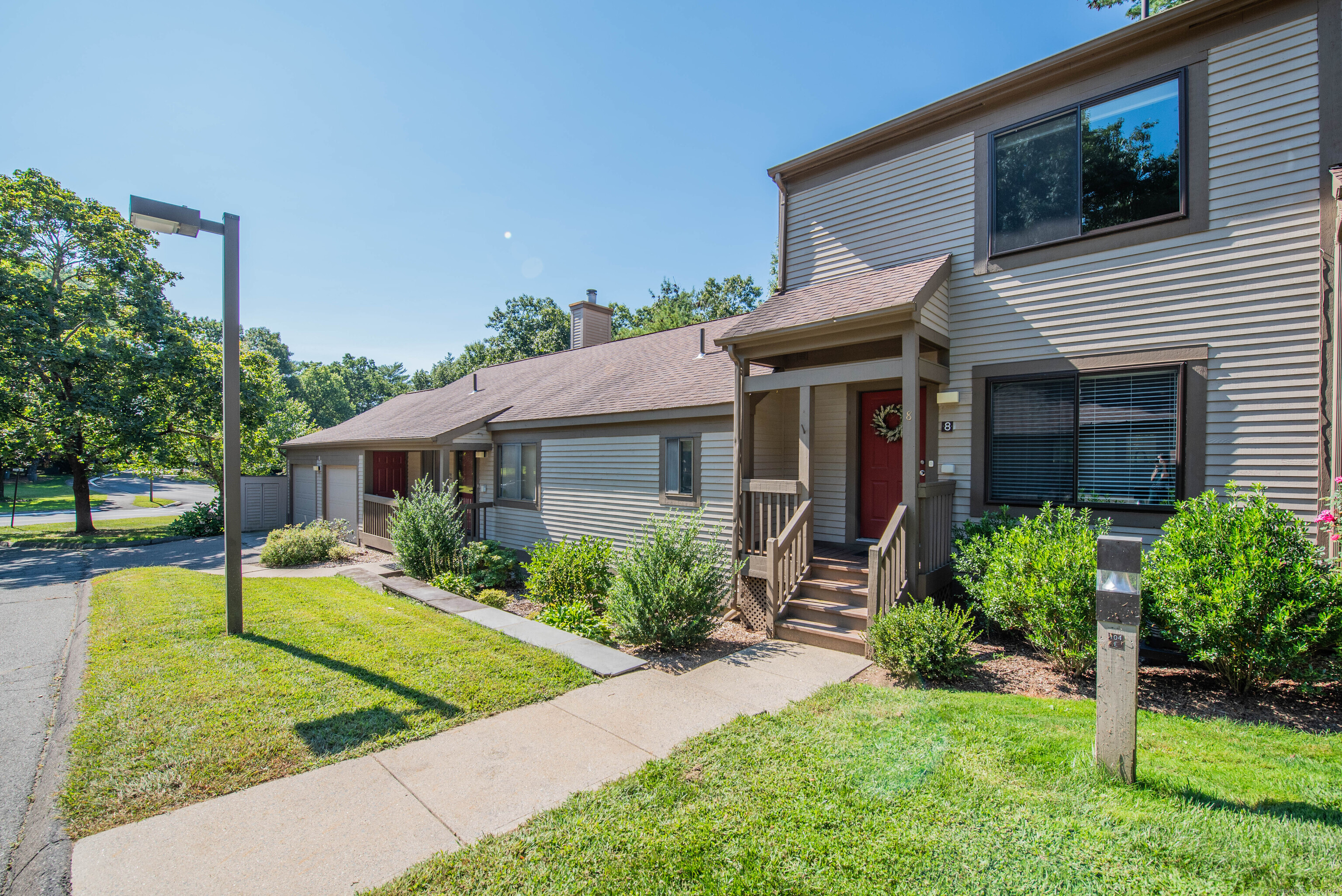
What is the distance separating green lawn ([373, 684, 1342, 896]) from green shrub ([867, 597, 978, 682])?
1.10 metres

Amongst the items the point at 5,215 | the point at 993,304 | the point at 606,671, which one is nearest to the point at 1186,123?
the point at 993,304

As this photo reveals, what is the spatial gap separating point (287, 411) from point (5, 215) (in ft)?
56.8

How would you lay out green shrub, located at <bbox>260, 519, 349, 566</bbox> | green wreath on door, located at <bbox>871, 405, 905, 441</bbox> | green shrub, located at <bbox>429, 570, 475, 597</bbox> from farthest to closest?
green shrub, located at <bbox>260, 519, 349, 566</bbox> → green shrub, located at <bbox>429, 570, 475, 597</bbox> → green wreath on door, located at <bbox>871, 405, 905, 441</bbox>

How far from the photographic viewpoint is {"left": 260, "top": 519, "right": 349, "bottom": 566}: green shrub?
12.3 m

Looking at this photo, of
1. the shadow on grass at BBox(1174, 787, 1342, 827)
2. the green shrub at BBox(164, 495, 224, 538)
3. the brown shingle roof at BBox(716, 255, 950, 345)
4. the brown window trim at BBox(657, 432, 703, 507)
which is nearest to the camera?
the shadow on grass at BBox(1174, 787, 1342, 827)

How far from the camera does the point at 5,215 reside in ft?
50.9

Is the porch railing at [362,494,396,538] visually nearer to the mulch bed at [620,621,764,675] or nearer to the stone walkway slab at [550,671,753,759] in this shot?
the mulch bed at [620,621,764,675]

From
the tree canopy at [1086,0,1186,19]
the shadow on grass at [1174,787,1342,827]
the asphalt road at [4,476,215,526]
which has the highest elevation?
the tree canopy at [1086,0,1186,19]

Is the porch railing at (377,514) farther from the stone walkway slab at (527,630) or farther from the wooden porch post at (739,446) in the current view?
the wooden porch post at (739,446)

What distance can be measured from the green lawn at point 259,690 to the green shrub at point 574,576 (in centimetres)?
143

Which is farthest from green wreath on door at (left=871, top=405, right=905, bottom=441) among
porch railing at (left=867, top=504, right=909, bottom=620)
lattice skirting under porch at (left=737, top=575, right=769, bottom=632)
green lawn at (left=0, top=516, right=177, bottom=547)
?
green lawn at (left=0, top=516, right=177, bottom=547)

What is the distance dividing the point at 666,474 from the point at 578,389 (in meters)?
3.99

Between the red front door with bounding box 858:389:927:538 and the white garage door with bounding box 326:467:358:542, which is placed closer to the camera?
the red front door with bounding box 858:389:927:538

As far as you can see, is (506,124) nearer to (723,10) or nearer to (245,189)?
(723,10)
